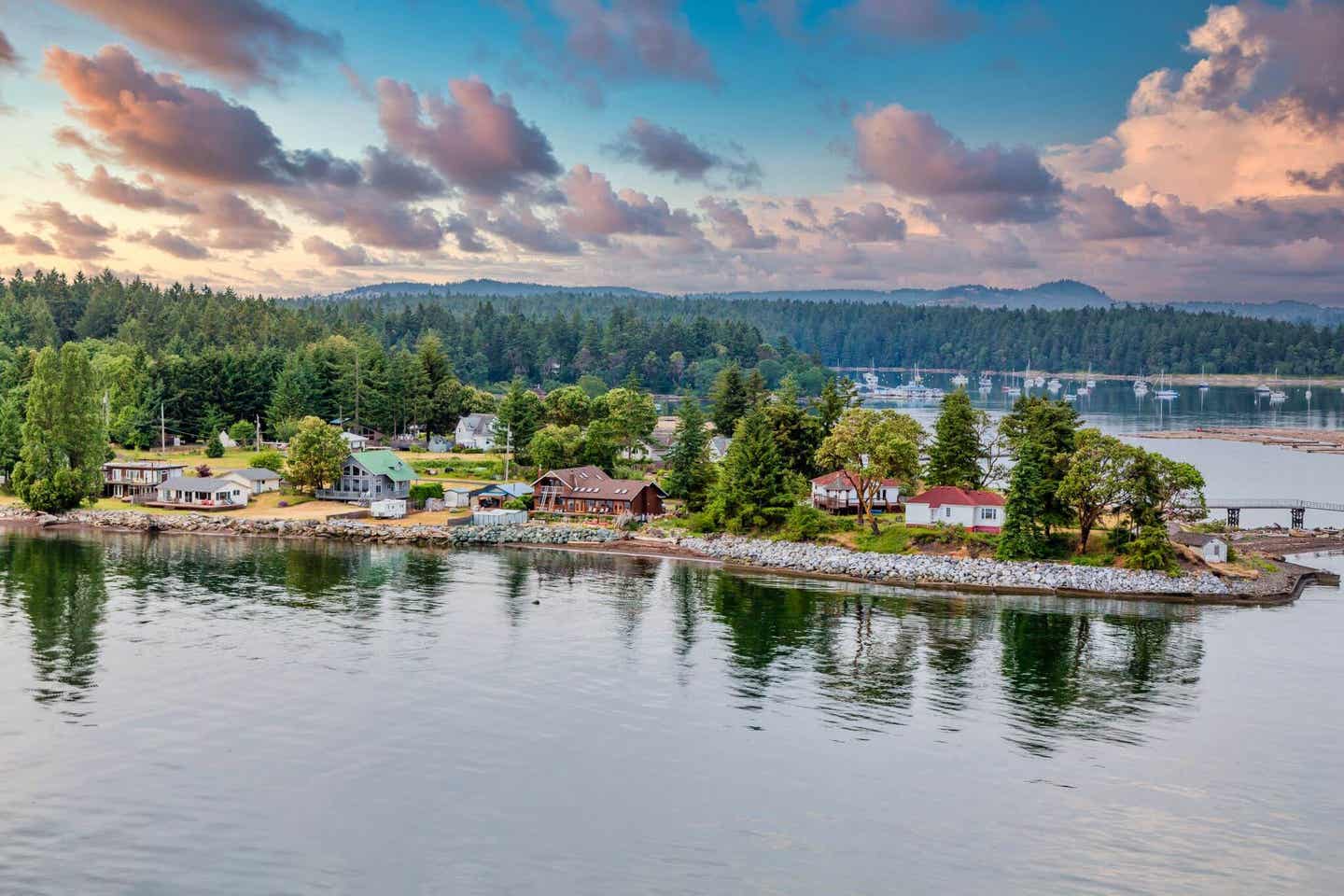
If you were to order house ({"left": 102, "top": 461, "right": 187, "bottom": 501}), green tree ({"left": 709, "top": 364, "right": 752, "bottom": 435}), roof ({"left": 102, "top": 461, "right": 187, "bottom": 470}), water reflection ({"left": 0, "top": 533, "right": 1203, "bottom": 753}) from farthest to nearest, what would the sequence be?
green tree ({"left": 709, "top": 364, "right": 752, "bottom": 435})
roof ({"left": 102, "top": 461, "right": 187, "bottom": 470})
house ({"left": 102, "top": 461, "right": 187, "bottom": 501})
water reflection ({"left": 0, "top": 533, "right": 1203, "bottom": 753})

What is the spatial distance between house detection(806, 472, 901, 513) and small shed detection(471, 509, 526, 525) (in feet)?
61.5

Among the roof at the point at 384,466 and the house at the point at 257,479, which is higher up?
the roof at the point at 384,466

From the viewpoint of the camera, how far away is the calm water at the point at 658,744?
24812 millimetres

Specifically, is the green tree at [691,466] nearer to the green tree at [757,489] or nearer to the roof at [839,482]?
the green tree at [757,489]

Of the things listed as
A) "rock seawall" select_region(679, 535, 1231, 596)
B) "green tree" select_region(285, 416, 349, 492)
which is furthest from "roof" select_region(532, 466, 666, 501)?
"green tree" select_region(285, 416, 349, 492)

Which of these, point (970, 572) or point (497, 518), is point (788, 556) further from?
point (497, 518)

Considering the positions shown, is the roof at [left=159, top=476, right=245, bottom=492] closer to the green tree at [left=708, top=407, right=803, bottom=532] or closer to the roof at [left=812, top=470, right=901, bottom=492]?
the green tree at [left=708, top=407, right=803, bottom=532]

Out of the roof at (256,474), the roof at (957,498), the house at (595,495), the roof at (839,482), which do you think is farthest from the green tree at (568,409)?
the roof at (957,498)

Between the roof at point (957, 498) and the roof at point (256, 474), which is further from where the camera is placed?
the roof at point (256, 474)

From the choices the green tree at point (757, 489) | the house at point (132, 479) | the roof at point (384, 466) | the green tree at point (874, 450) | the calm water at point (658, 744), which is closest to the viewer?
the calm water at point (658, 744)

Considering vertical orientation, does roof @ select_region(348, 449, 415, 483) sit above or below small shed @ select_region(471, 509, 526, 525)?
above

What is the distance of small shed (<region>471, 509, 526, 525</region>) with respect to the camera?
69188 millimetres

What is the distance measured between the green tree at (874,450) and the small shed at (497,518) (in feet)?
64.5

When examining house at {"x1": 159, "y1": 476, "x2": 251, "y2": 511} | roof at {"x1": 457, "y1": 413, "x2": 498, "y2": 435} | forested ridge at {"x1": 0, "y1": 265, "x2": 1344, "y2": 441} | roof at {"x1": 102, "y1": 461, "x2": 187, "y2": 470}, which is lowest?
house at {"x1": 159, "y1": 476, "x2": 251, "y2": 511}
